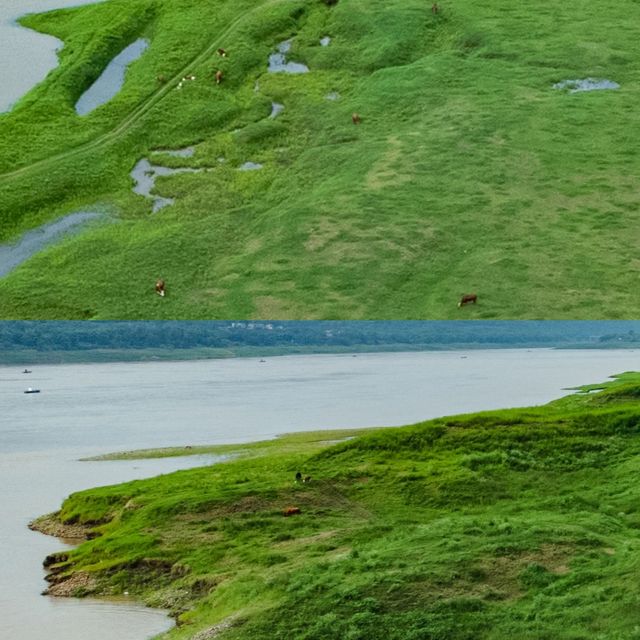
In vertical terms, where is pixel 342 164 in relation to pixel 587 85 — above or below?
below

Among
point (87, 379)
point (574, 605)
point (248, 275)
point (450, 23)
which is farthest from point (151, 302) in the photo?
point (574, 605)

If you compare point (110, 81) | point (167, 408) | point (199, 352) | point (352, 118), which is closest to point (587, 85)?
point (352, 118)

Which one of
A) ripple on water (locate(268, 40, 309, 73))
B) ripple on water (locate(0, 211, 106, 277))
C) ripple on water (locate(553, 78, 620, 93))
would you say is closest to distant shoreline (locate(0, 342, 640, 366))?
ripple on water (locate(0, 211, 106, 277))

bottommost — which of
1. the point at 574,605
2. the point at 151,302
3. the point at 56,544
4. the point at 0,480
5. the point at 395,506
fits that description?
the point at 151,302

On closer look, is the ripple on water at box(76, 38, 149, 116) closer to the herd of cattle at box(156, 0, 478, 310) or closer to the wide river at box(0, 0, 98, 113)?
the herd of cattle at box(156, 0, 478, 310)

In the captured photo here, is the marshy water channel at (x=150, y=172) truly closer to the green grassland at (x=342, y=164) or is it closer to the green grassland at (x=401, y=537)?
the green grassland at (x=342, y=164)

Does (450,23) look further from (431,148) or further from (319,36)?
(431,148)

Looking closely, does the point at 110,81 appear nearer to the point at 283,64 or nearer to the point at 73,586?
the point at 283,64
